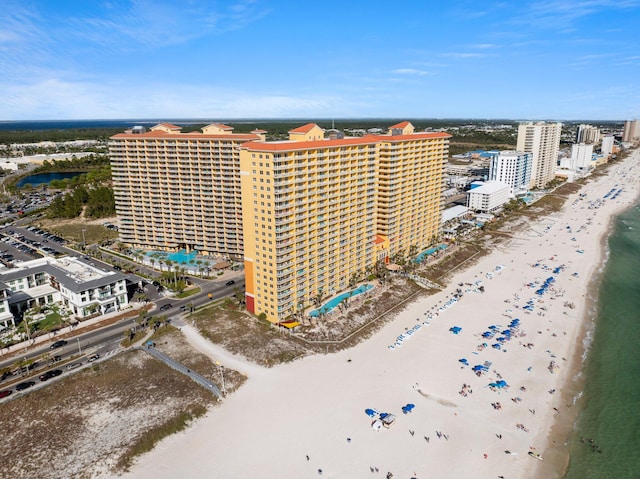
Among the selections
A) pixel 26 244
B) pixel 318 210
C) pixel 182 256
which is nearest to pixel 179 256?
pixel 182 256

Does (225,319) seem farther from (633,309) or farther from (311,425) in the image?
(633,309)

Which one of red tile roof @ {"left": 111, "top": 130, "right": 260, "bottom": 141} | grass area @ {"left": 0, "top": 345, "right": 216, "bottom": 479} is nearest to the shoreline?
grass area @ {"left": 0, "top": 345, "right": 216, "bottom": 479}

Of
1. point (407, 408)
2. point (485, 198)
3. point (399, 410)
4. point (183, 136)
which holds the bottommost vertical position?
point (399, 410)

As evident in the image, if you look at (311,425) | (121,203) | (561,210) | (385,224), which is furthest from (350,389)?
(561,210)

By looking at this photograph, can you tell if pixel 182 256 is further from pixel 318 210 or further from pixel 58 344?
pixel 318 210

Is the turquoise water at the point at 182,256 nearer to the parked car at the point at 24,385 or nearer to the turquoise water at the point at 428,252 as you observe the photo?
the parked car at the point at 24,385

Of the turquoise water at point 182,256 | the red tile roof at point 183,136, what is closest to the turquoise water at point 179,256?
the turquoise water at point 182,256
